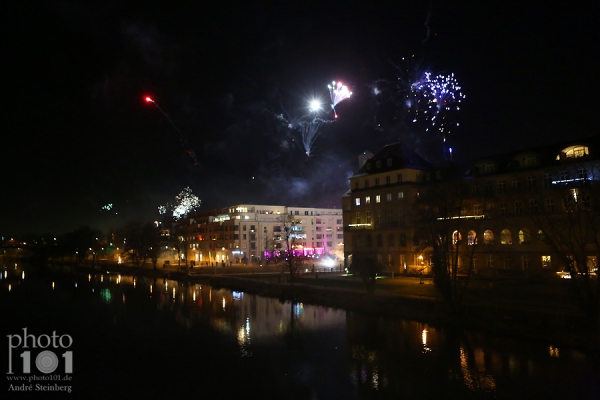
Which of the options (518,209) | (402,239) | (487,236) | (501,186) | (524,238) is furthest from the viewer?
(402,239)

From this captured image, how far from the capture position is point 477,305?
80.5 ft

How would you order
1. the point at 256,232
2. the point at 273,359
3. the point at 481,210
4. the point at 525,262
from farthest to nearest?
1. the point at 256,232
2. the point at 481,210
3. the point at 525,262
4. the point at 273,359

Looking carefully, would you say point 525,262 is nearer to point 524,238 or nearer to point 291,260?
point 524,238

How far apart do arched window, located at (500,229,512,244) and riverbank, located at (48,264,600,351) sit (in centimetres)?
640

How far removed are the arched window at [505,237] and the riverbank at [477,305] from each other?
21.0 feet

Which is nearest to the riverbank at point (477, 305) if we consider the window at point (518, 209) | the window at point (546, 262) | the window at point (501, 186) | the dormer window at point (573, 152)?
the window at point (546, 262)

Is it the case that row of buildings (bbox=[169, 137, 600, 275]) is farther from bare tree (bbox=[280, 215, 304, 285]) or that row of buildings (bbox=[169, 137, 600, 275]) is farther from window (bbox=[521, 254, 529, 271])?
bare tree (bbox=[280, 215, 304, 285])

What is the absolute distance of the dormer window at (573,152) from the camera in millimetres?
34816

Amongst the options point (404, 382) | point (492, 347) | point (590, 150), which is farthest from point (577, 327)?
point (590, 150)

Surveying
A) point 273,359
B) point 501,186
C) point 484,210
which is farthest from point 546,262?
point 273,359

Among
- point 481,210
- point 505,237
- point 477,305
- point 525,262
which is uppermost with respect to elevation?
point 481,210

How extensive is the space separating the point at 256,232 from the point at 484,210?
59.4 meters

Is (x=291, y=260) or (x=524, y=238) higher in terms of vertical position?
(x=524, y=238)

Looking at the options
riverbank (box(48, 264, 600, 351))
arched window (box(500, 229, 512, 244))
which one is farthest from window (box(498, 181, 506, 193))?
riverbank (box(48, 264, 600, 351))
